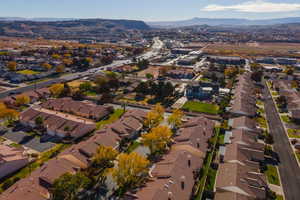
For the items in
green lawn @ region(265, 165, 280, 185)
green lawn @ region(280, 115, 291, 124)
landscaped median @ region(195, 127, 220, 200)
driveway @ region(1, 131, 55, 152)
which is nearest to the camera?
landscaped median @ region(195, 127, 220, 200)

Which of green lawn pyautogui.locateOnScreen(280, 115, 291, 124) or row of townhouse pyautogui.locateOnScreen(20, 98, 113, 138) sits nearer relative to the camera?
row of townhouse pyautogui.locateOnScreen(20, 98, 113, 138)

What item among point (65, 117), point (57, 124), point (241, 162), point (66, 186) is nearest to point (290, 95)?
point (241, 162)

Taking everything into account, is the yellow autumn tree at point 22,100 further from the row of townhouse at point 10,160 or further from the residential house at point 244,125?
the residential house at point 244,125

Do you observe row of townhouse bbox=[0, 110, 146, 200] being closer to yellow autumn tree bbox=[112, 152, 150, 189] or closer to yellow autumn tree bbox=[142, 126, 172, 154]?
yellow autumn tree bbox=[142, 126, 172, 154]

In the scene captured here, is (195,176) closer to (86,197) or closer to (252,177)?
(252,177)

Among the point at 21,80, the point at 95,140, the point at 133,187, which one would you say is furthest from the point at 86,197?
the point at 21,80


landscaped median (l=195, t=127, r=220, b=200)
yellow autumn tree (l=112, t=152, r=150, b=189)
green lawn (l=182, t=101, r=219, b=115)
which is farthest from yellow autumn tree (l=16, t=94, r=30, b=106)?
landscaped median (l=195, t=127, r=220, b=200)
